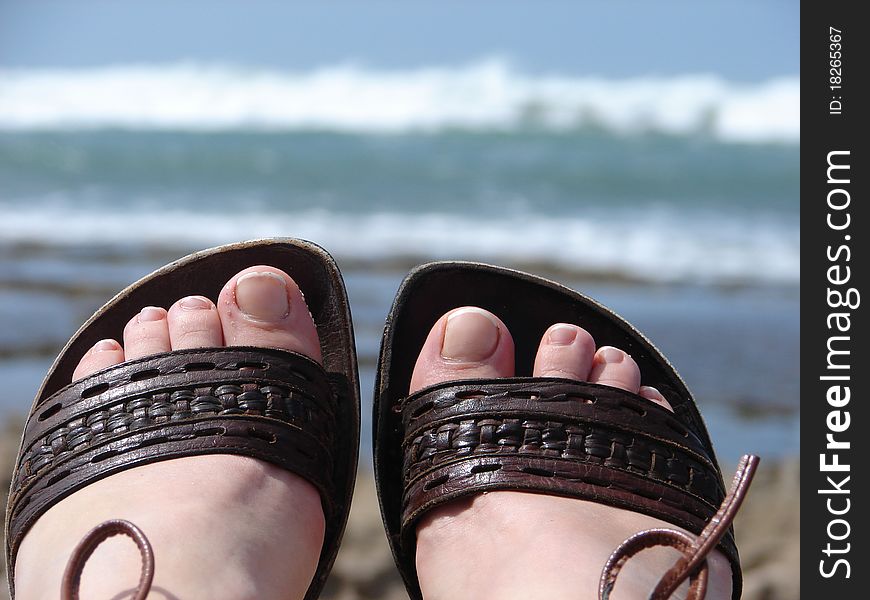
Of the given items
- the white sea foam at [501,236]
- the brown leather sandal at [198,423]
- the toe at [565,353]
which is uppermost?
the white sea foam at [501,236]

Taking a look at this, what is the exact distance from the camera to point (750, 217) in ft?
19.8

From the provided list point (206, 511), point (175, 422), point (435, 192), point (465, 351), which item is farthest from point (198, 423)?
point (435, 192)

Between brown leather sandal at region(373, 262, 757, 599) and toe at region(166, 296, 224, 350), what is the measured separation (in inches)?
13.1

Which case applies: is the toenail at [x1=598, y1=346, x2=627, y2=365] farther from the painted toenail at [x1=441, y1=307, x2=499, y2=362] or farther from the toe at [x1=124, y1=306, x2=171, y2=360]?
the toe at [x1=124, y1=306, x2=171, y2=360]

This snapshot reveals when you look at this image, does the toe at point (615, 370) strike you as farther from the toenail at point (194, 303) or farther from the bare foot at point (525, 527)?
the toenail at point (194, 303)

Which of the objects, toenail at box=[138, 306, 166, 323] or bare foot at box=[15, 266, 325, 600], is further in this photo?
toenail at box=[138, 306, 166, 323]

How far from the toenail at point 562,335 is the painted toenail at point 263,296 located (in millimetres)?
521

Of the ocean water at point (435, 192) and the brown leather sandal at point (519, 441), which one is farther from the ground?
the ocean water at point (435, 192)

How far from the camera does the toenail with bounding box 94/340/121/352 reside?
187 centimetres

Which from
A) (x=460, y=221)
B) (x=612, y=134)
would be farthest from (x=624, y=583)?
(x=612, y=134)

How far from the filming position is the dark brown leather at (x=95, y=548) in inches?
47.9

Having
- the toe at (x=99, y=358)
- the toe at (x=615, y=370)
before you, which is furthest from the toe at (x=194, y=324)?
the toe at (x=615, y=370)

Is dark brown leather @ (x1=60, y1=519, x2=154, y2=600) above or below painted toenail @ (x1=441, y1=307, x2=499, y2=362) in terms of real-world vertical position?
below
